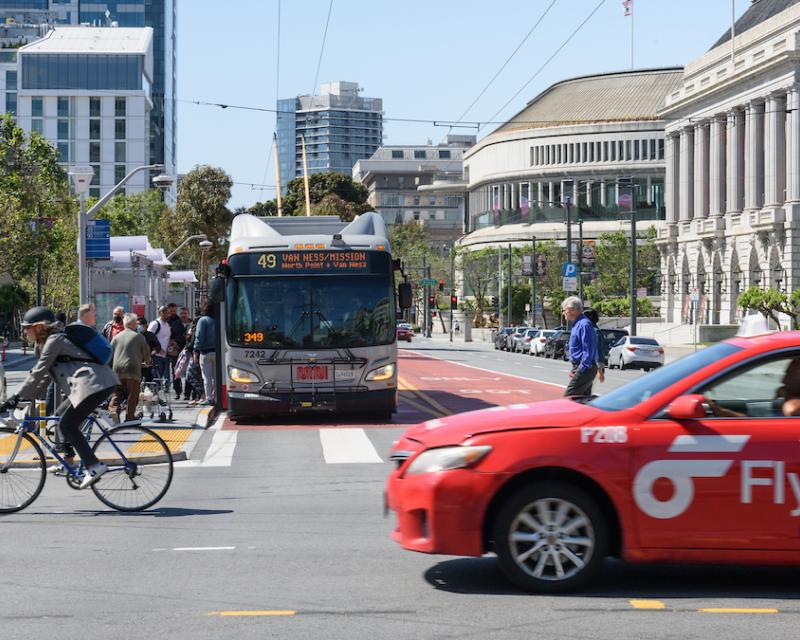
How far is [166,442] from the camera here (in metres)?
16.6

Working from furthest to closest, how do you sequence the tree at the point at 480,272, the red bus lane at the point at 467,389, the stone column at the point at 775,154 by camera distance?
1. the tree at the point at 480,272
2. the stone column at the point at 775,154
3. the red bus lane at the point at 467,389

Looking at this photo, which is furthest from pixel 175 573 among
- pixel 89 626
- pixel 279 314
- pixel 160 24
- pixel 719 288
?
pixel 160 24

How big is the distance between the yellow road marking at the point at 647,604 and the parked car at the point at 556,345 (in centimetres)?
5544

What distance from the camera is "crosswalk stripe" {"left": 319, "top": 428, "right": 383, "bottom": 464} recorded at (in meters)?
15.9

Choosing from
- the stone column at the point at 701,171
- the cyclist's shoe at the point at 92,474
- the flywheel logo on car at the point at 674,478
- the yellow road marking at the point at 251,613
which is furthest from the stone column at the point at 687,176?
the yellow road marking at the point at 251,613

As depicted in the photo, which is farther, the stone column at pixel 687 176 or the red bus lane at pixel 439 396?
the stone column at pixel 687 176

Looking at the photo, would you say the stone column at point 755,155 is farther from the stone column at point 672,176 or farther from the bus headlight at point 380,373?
the bus headlight at point 380,373

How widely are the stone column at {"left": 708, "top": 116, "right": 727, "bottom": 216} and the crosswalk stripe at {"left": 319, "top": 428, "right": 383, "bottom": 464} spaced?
81.9 metres

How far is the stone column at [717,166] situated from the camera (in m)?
97.7

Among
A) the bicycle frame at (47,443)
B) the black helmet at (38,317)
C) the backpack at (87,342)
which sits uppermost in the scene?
the black helmet at (38,317)

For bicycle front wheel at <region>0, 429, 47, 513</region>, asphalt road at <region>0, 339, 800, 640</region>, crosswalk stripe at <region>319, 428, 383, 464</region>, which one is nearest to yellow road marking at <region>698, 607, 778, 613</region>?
asphalt road at <region>0, 339, 800, 640</region>

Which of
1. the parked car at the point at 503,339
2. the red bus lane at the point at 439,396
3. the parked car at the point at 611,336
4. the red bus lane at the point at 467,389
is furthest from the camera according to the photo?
the parked car at the point at 503,339

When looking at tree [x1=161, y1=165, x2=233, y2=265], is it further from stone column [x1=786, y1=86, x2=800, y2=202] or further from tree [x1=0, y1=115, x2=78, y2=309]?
stone column [x1=786, y1=86, x2=800, y2=202]

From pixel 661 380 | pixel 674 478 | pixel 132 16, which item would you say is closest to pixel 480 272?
pixel 132 16
